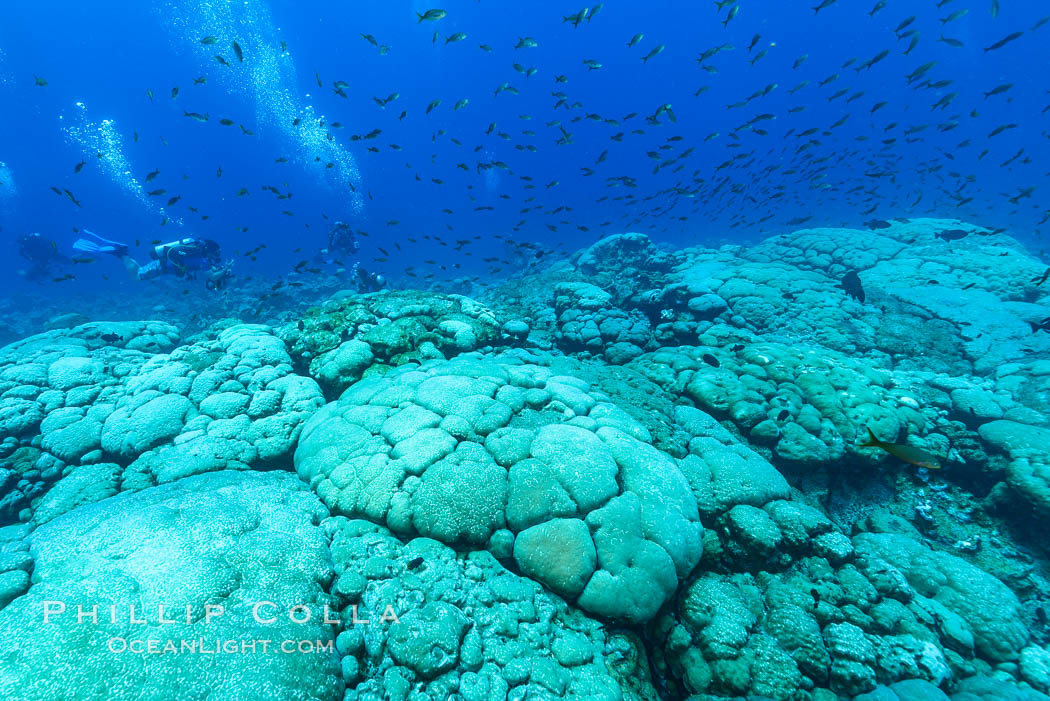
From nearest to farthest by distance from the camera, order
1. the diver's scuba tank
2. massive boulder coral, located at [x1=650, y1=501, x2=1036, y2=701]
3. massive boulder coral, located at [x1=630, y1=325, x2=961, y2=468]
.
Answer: massive boulder coral, located at [x1=650, y1=501, x2=1036, y2=701]
massive boulder coral, located at [x1=630, y1=325, x2=961, y2=468]
the diver's scuba tank

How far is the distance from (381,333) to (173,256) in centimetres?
1371

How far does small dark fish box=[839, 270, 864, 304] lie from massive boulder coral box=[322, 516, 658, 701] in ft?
45.9

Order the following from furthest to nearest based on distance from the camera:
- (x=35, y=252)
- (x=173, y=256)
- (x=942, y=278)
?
(x=35, y=252) < (x=173, y=256) < (x=942, y=278)

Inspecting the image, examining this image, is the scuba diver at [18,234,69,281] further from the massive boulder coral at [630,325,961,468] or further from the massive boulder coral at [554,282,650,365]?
the massive boulder coral at [630,325,961,468]

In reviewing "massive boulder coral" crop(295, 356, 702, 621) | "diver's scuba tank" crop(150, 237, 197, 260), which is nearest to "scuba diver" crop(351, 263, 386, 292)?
"diver's scuba tank" crop(150, 237, 197, 260)

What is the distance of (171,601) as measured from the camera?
3.17 m

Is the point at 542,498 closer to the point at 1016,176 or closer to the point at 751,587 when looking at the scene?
the point at 751,587

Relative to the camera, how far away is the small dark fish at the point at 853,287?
12.2 metres

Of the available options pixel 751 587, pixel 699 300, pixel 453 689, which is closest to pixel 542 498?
pixel 453 689

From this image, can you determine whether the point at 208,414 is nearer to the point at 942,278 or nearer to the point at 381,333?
the point at 381,333

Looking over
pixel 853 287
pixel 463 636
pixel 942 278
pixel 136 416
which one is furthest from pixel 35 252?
pixel 942 278

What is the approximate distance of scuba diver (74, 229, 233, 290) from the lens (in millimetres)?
15242

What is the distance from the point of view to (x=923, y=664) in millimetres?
3525

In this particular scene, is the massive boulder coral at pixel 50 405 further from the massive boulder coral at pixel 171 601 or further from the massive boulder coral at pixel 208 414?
the massive boulder coral at pixel 171 601
